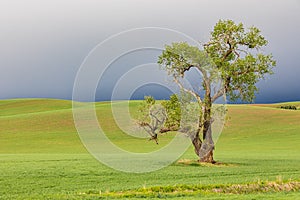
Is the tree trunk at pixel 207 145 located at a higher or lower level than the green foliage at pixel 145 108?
lower

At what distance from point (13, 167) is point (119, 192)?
941cm

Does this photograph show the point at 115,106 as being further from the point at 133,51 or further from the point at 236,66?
the point at 236,66

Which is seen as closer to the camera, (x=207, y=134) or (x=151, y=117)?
(x=151, y=117)

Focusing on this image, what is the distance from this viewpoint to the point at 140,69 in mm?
21781

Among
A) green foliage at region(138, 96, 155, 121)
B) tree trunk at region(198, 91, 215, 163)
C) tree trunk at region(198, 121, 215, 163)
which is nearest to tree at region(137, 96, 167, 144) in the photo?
green foliage at region(138, 96, 155, 121)

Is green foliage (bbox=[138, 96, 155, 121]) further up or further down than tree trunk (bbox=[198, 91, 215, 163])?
further up

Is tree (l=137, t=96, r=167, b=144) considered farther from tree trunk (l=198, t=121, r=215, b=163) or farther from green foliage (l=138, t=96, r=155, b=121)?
tree trunk (l=198, t=121, r=215, b=163)

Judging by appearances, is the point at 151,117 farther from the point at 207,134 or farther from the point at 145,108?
the point at 207,134

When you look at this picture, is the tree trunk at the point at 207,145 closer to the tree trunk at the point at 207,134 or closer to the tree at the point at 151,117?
the tree trunk at the point at 207,134

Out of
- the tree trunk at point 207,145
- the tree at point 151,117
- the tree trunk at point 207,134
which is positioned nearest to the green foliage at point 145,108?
the tree at point 151,117

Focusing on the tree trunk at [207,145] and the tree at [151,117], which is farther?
the tree trunk at [207,145]

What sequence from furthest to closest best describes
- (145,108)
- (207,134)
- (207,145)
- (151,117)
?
(207,145)
(207,134)
(145,108)
(151,117)

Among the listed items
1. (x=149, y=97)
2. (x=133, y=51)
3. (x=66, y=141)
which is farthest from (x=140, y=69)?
(x=66, y=141)

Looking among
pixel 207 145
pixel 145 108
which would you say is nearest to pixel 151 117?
pixel 145 108
